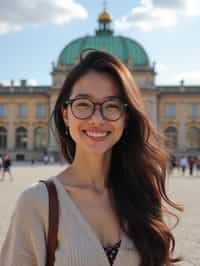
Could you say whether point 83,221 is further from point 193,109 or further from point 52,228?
point 193,109

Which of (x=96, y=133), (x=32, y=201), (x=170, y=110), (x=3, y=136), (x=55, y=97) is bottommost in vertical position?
(x=3, y=136)

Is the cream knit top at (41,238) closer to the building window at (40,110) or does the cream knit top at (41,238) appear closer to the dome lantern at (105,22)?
the building window at (40,110)

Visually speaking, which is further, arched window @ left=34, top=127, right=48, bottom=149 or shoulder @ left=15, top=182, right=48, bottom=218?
arched window @ left=34, top=127, right=48, bottom=149

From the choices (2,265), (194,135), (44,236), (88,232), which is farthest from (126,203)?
(194,135)

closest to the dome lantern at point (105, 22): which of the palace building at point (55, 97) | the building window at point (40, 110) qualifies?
the palace building at point (55, 97)

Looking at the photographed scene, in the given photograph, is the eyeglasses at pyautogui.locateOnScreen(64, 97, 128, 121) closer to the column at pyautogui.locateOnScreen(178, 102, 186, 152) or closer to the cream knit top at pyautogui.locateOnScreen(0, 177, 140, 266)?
the cream knit top at pyautogui.locateOnScreen(0, 177, 140, 266)

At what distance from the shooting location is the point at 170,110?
57312 mm

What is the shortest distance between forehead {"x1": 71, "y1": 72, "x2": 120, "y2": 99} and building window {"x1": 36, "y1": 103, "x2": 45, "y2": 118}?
2244 inches

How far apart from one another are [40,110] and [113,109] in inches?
2253

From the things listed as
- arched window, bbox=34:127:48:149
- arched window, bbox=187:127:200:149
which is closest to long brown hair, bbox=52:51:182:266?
arched window, bbox=187:127:200:149

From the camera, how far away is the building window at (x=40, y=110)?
58.6m

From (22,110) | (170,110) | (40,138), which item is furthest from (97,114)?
(22,110)

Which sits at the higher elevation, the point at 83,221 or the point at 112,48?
the point at 112,48

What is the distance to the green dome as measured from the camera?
58000 millimetres
